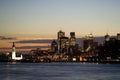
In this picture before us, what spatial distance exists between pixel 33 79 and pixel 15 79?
3.83 meters

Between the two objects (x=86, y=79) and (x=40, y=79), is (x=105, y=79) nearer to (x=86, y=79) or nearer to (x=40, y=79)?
(x=86, y=79)

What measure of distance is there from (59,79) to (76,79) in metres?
3.60

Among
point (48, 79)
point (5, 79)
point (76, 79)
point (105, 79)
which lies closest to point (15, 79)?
point (5, 79)

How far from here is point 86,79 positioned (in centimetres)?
8031

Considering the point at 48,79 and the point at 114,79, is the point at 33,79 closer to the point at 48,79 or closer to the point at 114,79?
the point at 48,79

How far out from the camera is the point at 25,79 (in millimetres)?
78312

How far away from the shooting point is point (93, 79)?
258 ft

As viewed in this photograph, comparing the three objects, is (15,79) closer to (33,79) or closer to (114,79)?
(33,79)

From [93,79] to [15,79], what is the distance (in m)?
16.3

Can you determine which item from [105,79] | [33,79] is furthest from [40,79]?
[105,79]

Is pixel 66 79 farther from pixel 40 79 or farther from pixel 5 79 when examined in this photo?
pixel 5 79

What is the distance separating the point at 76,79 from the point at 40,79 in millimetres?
7583

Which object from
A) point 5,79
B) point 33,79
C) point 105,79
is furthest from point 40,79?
point 105,79

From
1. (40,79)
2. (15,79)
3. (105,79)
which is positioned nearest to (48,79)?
(40,79)
